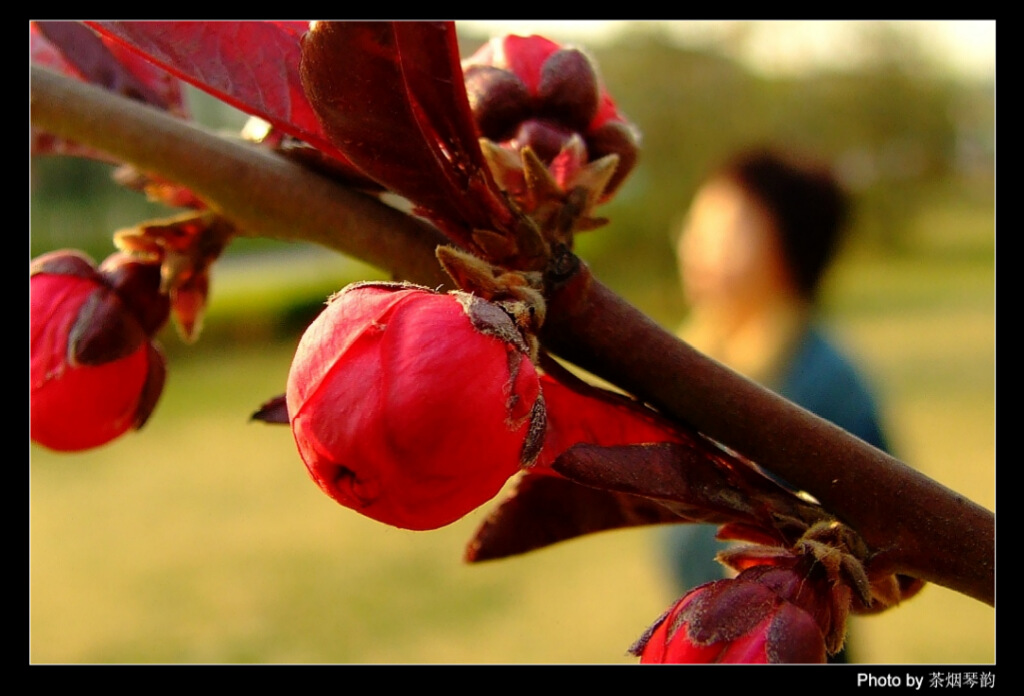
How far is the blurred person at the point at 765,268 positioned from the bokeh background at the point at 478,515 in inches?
16.9

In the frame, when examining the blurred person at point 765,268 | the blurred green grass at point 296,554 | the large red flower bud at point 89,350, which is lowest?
the blurred green grass at point 296,554

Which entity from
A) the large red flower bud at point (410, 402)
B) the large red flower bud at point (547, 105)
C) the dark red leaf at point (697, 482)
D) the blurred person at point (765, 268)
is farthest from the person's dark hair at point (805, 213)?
the large red flower bud at point (410, 402)

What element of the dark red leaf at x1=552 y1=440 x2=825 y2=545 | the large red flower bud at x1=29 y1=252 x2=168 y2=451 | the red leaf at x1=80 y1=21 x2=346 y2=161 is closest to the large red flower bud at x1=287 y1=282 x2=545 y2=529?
the dark red leaf at x1=552 y1=440 x2=825 y2=545

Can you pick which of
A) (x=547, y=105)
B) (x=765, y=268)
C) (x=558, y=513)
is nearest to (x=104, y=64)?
(x=547, y=105)

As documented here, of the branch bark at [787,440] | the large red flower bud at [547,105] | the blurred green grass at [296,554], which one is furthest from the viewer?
the blurred green grass at [296,554]

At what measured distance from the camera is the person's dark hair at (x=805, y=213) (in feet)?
11.1

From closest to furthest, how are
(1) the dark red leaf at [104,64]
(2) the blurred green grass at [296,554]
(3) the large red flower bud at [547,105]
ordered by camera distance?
(3) the large red flower bud at [547,105], (1) the dark red leaf at [104,64], (2) the blurred green grass at [296,554]

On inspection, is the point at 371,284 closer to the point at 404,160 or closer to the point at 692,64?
the point at 404,160

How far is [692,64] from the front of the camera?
1398cm

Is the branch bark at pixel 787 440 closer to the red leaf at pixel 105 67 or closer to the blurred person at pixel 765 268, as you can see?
the red leaf at pixel 105 67

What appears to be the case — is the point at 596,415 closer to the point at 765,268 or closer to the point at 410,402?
the point at 410,402

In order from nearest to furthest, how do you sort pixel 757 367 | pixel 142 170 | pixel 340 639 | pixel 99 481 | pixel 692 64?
1. pixel 142 170
2. pixel 757 367
3. pixel 340 639
4. pixel 99 481
5. pixel 692 64

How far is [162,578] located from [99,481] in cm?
260

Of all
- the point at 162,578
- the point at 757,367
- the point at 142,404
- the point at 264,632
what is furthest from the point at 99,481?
the point at 142,404
